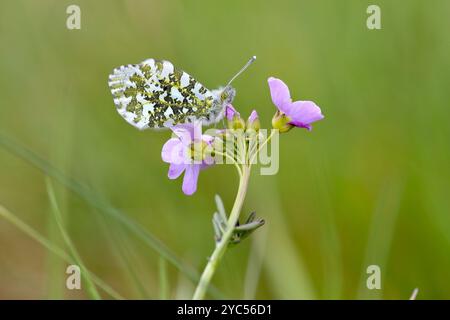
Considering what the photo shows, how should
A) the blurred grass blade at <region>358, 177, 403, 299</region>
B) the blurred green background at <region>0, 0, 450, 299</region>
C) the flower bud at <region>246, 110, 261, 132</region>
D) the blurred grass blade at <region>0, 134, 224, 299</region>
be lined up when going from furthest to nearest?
the blurred green background at <region>0, 0, 450, 299</region> < the blurred grass blade at <region>358, 177, 403, 299</region> < the blurred grass blade at <region>0, 134, 224, 299</region> < the flower bud at <region>246, 110, 261, 132</region>

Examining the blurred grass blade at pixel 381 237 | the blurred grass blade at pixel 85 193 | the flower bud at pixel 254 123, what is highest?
the flower bud at pixel 254 123

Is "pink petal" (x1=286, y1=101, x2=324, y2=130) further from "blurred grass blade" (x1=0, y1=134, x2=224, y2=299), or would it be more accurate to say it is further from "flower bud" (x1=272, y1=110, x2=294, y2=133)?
"blurred grass blade" (x1=0, y1=134, x2=224, y2=299)

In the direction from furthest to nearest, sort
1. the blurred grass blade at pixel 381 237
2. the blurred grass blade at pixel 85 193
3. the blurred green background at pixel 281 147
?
the blurred green background at pixel 281 147 → the blurred grass blade at pixel 381 237 → the blurred grass blade at pixel 85 193

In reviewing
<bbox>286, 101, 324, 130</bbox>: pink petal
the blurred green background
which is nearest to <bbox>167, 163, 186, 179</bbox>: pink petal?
<bbox>286, 101, 324, 130</bbox>: pink petal

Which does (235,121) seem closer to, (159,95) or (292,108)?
(292,108)

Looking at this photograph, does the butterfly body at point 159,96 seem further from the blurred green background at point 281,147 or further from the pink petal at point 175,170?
the blurred green background at point 281,147

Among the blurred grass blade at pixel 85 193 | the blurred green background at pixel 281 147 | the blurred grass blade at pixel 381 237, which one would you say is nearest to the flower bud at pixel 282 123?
the blurred grass blade at pixel 85 193
